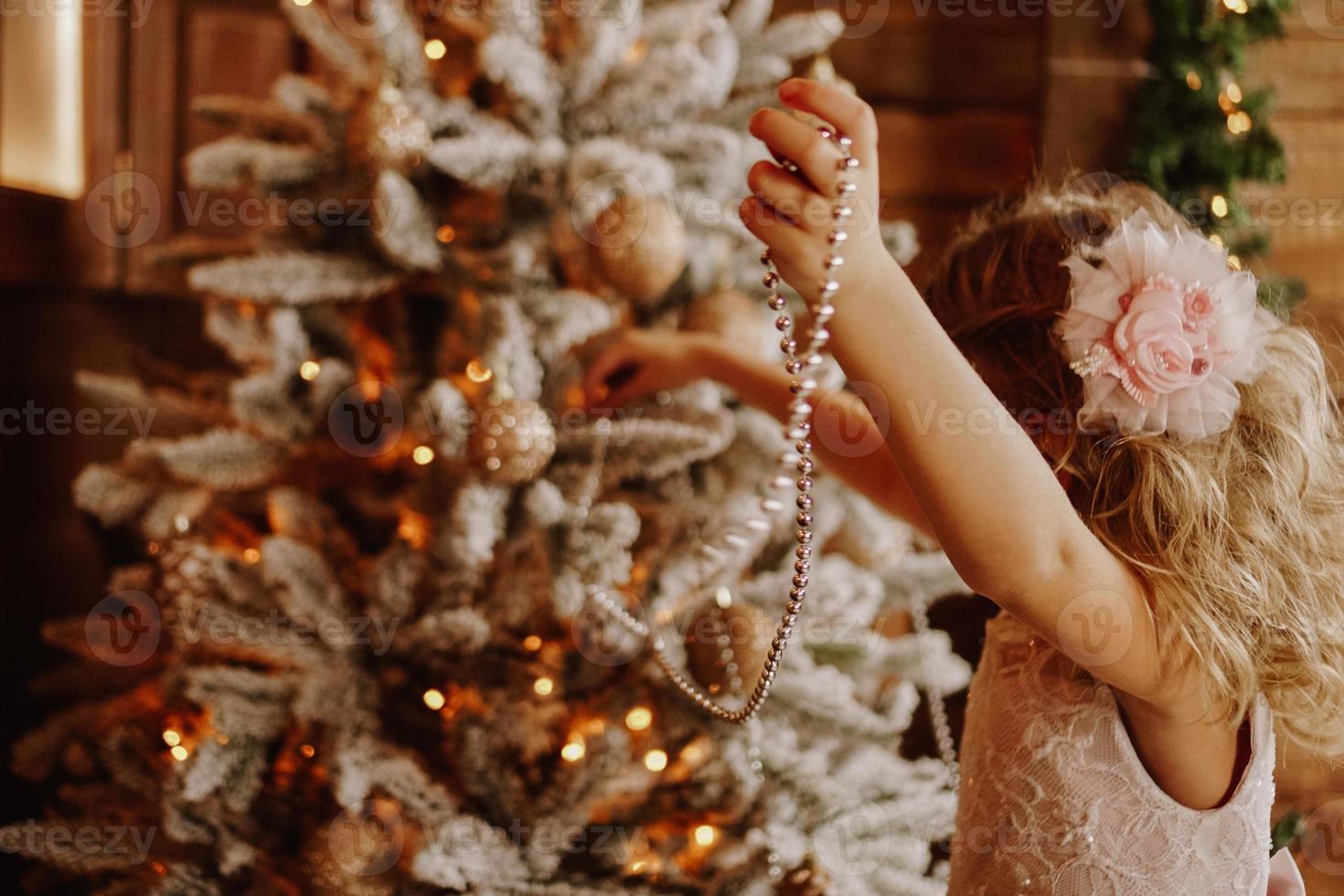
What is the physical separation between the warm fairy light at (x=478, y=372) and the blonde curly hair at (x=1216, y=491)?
0.43 meters

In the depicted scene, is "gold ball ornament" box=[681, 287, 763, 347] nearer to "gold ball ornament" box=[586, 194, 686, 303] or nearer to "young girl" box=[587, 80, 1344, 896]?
"gold ball ornament" box=[586, 194, 686, 303]

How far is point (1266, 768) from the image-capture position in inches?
29.6

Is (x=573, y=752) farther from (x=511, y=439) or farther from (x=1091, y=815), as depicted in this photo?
(x=1091, y=815)

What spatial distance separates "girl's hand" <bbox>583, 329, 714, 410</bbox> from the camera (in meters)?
1.03

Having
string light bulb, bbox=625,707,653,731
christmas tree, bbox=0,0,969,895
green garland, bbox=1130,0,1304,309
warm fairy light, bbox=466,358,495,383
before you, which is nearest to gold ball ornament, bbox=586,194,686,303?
christmas tree, bbox=0,0,969,895

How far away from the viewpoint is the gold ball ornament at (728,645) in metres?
0.97

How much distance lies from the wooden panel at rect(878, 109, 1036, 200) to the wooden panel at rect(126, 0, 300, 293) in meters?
1.00

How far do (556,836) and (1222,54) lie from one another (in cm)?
133

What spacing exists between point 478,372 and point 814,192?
21.5 inches

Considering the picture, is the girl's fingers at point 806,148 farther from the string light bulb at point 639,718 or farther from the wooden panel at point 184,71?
the wooden panel at point 184,71

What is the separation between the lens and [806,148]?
0.48m

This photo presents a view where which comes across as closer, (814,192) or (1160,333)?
(814,192)

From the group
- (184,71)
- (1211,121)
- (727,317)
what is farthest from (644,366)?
(184,71)

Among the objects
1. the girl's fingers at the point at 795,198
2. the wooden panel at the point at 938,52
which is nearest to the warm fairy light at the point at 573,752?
the girl's fingers at the point at 795,198
